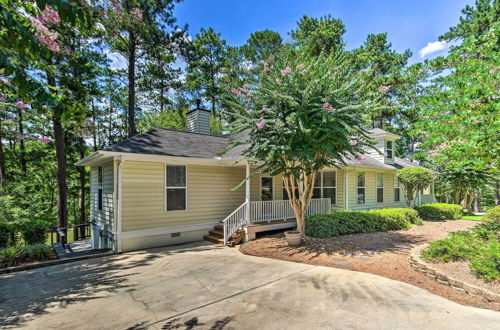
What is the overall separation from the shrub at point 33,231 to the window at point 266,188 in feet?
26.3

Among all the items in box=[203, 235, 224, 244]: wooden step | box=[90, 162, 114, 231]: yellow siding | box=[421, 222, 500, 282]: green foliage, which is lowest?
box=[203, 235, 224, 244]: wooden step

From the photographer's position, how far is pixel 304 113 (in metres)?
6.80

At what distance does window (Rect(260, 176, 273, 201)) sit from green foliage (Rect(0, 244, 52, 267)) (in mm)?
7426

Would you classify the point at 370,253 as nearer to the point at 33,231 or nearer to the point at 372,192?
the point at 372,192

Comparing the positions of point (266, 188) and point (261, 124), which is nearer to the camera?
point (261, 124)

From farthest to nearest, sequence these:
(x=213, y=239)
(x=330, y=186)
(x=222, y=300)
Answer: (x=330, y=186), (x=213, y=239), (x=222, y=300)

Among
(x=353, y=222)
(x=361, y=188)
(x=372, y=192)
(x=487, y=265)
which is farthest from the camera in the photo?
(x=372, y=192)

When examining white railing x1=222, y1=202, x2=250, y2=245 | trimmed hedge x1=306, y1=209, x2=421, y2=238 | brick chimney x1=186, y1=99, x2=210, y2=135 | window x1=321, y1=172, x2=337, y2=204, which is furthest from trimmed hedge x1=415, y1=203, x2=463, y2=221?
brick chimney x1=186, y1=99, x2=210, y2=135

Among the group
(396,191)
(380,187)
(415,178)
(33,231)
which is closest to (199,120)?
(33,231)

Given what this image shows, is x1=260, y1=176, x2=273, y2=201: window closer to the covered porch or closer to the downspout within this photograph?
the covered porch

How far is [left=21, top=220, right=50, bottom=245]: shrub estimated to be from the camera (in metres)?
8.20

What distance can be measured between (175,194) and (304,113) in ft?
16.7

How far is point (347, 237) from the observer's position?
28.6ft

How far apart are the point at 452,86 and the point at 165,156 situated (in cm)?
815
